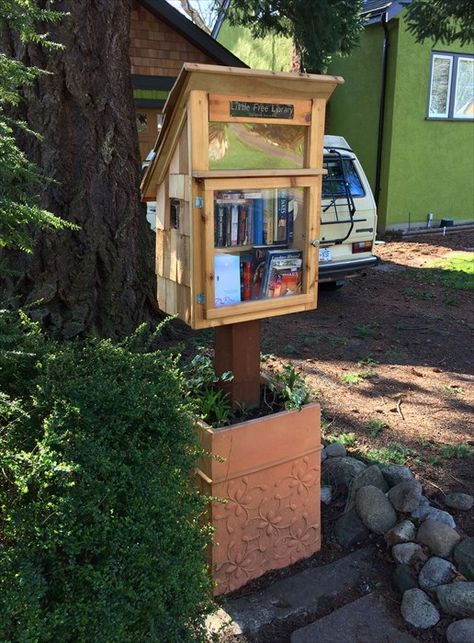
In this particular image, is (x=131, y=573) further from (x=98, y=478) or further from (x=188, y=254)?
(x=188, y=254)

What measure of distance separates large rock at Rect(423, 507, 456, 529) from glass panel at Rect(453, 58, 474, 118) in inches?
524

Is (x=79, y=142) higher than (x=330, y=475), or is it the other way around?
(x=79, y=142)

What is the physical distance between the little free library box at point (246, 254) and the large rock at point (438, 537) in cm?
53

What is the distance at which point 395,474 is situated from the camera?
11.4 ft

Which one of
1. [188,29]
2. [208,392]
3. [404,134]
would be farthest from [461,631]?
[404,134]

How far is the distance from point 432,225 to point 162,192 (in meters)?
12.9

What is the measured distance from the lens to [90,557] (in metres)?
1.90

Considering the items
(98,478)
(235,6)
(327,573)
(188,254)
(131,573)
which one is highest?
(235,6)

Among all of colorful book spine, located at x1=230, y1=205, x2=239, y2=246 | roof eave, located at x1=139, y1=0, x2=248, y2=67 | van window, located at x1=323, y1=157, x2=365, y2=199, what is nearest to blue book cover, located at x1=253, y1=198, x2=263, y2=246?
colorful book spine, located at x1=230, y1=205, x2=239, y2=246

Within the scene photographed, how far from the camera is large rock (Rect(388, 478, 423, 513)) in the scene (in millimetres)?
3227

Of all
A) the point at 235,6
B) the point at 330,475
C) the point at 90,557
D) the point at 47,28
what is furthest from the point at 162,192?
the point at 235,6

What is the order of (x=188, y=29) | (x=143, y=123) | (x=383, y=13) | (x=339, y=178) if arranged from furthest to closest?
(x=383, y=13) < (x=143, y=123) < (x=188, y=29) < (x=339, y=178)

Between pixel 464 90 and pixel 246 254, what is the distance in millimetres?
13663

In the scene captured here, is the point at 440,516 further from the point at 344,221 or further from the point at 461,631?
the point at 344,221
